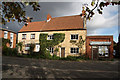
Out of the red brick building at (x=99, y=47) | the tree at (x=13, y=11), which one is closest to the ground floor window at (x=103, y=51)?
the red brick building at (x=99, y=47)

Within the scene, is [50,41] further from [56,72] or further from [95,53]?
[56,72]

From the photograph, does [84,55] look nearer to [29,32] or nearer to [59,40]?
[59,40]

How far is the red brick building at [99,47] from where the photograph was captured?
15789 mm

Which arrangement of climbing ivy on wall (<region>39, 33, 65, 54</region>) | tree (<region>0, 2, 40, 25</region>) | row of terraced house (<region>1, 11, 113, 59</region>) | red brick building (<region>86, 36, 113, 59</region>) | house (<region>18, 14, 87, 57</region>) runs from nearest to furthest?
tree (<region>0, 2, 40, 25</region>) < red brick building (<region>86, 36, 113, 59</region>) < row of terraced house (<region>1, 11, 113, 59</region>) < house (<region>18, 14, 87, 57</region>) < climbing ivy on wall (<region>39, 33, 65, 54</region>)

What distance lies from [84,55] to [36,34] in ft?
39.0

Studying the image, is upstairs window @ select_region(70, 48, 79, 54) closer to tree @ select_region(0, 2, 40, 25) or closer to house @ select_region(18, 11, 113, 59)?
house @ select_region(18, 11, 113, 59)

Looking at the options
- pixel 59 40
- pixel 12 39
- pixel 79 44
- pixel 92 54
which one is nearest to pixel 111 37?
pixel 92 54

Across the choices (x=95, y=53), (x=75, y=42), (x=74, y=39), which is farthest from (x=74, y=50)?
(x=95, y=53)

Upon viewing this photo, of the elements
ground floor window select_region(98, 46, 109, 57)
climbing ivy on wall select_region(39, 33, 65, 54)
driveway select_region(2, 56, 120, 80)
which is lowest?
driveway select_region(2, 56, 120, 80)

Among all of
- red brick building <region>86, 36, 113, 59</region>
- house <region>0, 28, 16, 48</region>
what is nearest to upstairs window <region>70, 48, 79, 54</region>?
red brick building <region>86, 36, 113, 59</region>

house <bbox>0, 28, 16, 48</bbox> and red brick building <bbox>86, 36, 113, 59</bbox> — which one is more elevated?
house <bbox>0, 28, 16, 48</bbox>

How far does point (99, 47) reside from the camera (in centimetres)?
1611

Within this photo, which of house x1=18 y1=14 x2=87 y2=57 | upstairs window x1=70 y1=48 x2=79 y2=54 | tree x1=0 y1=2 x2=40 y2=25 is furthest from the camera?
house x1=18 y1=14 x2=87 y2=57

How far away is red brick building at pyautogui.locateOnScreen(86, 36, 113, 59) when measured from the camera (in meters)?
15.8
